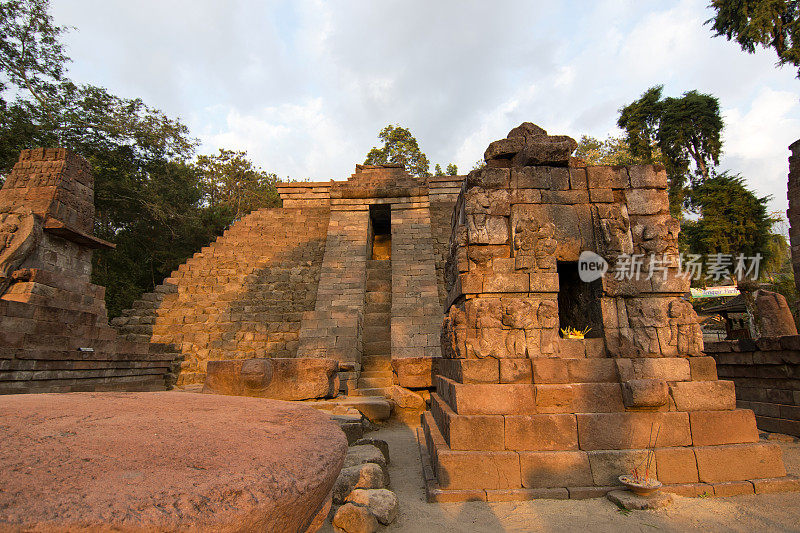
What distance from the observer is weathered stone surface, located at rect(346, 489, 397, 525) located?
2.80 m

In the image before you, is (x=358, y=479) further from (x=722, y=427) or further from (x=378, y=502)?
(x=722, y=427)

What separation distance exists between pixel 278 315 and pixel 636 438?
891 centimetres

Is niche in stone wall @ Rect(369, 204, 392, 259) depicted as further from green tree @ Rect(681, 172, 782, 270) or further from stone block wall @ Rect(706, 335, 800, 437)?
green tree @ Rect(681, 172, 782, 270)

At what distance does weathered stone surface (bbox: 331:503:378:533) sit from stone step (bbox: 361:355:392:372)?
6.15 meters

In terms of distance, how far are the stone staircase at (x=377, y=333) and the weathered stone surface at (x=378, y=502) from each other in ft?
14.0

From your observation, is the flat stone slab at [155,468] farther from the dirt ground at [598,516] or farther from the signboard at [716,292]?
the signboard at [716,292]

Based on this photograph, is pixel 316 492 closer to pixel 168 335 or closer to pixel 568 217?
pixel 568 217

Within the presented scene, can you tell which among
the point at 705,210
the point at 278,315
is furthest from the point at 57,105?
the point at 705,210

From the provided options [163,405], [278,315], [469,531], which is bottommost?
[469,531]

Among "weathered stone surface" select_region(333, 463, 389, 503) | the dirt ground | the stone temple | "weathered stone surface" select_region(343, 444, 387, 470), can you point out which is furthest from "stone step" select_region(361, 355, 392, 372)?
the dirt ground

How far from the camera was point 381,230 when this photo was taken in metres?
16.2

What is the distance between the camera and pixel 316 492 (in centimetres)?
141

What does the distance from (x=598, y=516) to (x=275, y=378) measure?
4.69 meters

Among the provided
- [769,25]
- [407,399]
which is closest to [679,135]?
[769,25]
